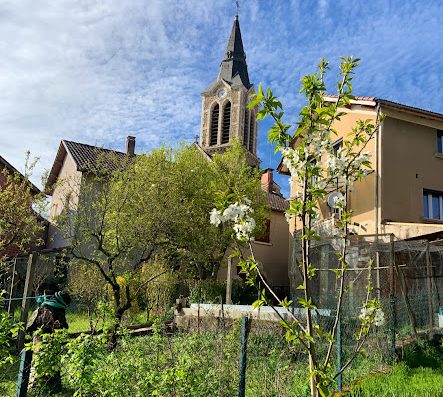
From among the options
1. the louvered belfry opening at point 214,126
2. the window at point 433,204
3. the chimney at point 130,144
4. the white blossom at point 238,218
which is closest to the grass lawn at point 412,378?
the white blossom at point 238,218

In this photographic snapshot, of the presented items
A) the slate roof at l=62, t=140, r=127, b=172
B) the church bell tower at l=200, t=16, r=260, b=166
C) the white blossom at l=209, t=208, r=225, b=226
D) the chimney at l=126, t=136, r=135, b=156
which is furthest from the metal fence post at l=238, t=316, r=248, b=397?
the church bell tower at l=200, t=16, r=260, b=166

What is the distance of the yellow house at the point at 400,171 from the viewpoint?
17.5 m

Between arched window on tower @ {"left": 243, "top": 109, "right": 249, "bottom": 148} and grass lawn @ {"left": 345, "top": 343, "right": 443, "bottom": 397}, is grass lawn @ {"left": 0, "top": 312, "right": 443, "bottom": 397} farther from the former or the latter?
arched window on tower @ {"left": 243, "top": 109, "right": 249, "bottom": 148}

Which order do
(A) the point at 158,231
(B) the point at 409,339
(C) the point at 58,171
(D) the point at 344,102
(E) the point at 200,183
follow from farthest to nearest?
(C) the point at 58,171 → (E) the point at 200,183 → (A) the point at 158,231 → (B) the point at 409,339 → (D) the point at 344,102

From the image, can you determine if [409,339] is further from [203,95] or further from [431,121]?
[203,95]

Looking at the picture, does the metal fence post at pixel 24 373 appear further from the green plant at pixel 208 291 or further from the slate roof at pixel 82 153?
the slate roof at pixel 82 153

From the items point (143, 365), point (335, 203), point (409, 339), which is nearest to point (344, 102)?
point (335, 203)

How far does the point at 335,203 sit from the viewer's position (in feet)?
14.0

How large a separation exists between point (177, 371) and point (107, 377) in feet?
2.32

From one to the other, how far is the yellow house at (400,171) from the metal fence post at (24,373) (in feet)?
47.6

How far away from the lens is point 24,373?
434 cm

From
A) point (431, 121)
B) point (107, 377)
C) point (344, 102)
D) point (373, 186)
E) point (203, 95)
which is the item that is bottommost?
point (107, 377)

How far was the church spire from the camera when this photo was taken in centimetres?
5241

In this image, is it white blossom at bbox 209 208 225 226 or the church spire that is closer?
white blossom at bbox 209 208 225 226
